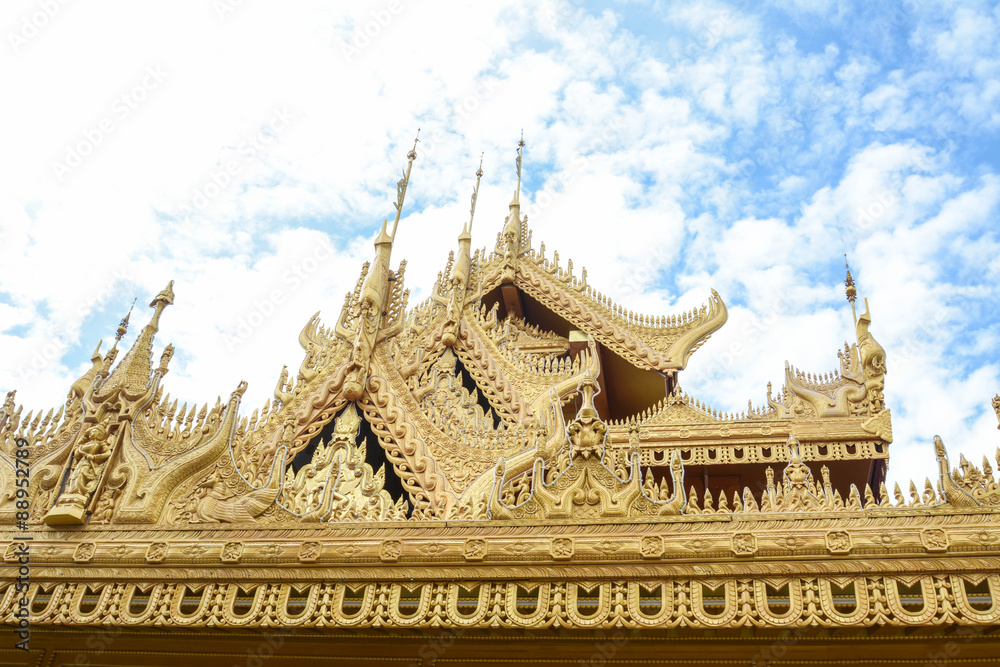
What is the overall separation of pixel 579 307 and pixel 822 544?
914cm

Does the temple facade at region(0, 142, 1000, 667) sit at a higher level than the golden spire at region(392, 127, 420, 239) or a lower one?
lower

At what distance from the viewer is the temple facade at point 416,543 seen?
5047 mm

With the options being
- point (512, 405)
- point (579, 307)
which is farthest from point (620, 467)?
point (579, 307)

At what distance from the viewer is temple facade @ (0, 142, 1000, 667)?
5047mm

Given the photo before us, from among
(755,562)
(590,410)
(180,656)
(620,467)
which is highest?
(590,410)

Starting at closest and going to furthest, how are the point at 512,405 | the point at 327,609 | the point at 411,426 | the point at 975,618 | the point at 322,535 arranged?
1. the point at 975,618
2. the point at 327,609
3. the point at 322,535
4. the point at 411,426
5. the point at 512,405

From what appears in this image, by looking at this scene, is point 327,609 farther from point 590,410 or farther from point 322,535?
point 590,410

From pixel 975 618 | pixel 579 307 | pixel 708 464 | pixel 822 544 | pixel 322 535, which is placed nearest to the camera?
pixel 975 618

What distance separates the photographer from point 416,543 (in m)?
5.69

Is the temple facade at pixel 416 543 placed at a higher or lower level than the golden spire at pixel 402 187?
lower

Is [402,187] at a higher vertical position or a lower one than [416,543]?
higher

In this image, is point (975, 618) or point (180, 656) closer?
point (975, 618)

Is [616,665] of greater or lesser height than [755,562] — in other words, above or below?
below

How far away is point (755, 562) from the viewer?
5137mm
